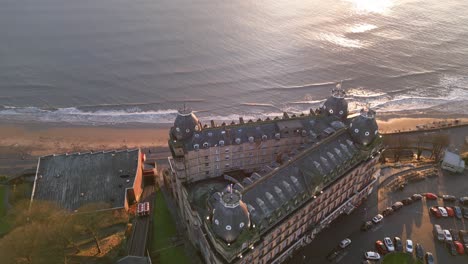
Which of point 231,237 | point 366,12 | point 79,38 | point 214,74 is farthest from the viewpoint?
point 366,12

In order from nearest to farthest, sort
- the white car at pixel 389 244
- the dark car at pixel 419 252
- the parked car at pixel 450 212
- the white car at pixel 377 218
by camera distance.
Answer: the dark car at pixel 419 252, the white car at pixel 389 244, the white car at pixel 377 218, the parked car at pixel 450 212

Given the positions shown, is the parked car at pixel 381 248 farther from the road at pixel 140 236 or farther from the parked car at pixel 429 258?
the road at pixel 140 236

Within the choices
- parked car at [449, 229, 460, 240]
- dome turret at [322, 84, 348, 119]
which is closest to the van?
parked car at [449, 229, 460, 240]

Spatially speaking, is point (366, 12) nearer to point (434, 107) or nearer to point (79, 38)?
point (434, 107)

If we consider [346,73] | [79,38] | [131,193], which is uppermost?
[79,38]

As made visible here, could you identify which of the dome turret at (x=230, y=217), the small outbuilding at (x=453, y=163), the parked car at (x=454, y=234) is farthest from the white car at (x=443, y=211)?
the dome turret at (x=230, y=217)

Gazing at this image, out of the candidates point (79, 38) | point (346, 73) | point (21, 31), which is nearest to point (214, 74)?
point (346, 73)
